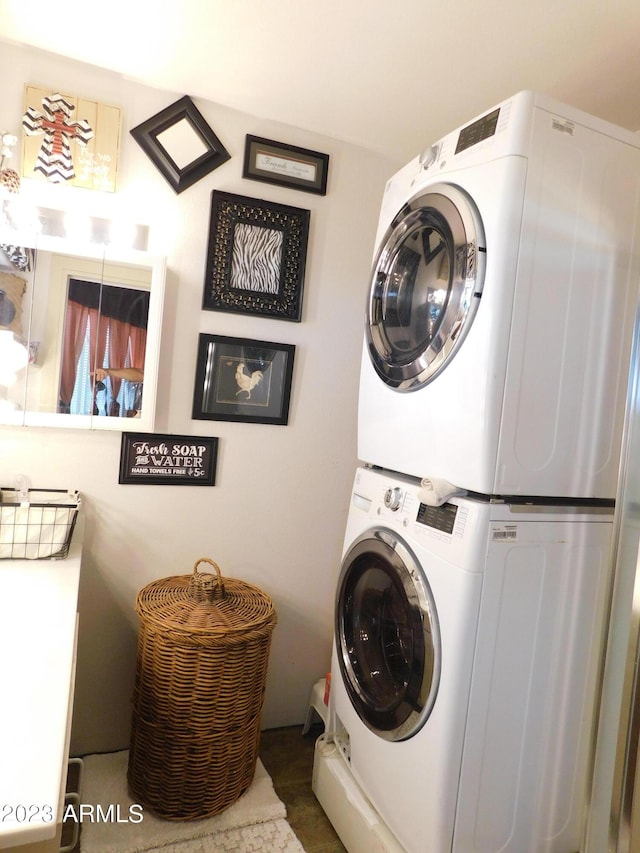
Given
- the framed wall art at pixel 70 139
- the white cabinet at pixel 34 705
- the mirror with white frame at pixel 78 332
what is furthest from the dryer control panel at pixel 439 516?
the framed wall art at pixel 70 139

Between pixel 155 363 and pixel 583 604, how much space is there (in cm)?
144

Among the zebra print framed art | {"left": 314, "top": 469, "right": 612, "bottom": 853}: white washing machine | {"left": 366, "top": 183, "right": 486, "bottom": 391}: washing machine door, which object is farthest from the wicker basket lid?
the zebra print framed art

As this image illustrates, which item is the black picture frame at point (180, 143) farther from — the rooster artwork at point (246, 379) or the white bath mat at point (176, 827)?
the white bath mat at point (176, 827)

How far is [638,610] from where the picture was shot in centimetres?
114

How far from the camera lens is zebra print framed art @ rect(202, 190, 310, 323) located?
2076mm

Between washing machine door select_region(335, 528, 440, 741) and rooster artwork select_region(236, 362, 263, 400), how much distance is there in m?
0.73

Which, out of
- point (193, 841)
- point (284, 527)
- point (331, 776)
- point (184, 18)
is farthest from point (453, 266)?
point (193, 841)

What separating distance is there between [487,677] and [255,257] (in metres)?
1.54

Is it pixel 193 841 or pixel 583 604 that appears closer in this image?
pixel 583 604

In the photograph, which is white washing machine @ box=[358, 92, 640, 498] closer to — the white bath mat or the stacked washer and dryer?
the stacked washer and dryer

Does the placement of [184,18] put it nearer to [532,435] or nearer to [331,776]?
[532,435]

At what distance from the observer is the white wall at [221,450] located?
1945mm

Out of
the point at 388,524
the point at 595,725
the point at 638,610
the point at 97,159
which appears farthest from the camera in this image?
the point at 97,159

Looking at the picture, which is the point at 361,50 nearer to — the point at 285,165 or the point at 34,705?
the point at 285,165
